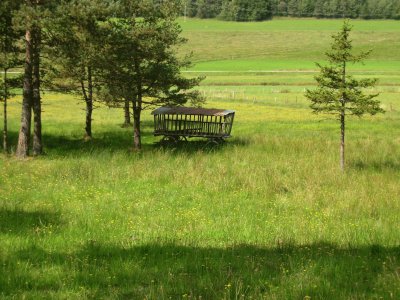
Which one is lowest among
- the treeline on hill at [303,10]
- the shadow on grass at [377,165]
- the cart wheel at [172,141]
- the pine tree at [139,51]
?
the cart wheel at [172,141]

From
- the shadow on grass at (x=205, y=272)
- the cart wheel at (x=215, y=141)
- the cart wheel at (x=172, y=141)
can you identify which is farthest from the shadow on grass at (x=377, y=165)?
the shadow on grass at (x=205, y=272)

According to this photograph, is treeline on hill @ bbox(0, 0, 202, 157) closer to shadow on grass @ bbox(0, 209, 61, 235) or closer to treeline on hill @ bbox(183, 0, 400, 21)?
shadow on grass @ bbox(0, 209, 61, 235)

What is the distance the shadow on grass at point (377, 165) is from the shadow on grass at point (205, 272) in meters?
12.1

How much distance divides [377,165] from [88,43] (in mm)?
14379

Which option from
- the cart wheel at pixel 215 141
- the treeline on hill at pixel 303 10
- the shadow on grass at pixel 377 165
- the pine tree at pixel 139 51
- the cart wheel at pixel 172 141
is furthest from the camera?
the treeline on hill at pixel 303 10

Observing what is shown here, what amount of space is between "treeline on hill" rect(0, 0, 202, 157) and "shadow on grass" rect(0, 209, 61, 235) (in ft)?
32.3

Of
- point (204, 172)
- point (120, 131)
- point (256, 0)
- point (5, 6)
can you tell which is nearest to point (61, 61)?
point (5, 6)

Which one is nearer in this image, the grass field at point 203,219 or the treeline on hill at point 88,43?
the grass field at point 203,219

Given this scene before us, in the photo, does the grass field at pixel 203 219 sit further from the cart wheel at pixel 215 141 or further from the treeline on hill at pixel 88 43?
the treeline on hill at pixel 88 43

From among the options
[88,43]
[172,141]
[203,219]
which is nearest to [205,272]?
[203,219]

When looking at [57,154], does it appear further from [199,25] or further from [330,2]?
[330,2]

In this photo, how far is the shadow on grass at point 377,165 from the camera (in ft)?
67.3

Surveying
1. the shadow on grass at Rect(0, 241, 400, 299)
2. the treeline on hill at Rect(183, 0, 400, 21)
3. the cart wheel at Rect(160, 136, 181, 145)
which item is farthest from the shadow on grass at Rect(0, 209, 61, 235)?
the treeline on hill at Rect(183, 0, 400, 21)

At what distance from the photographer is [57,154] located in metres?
22.6
